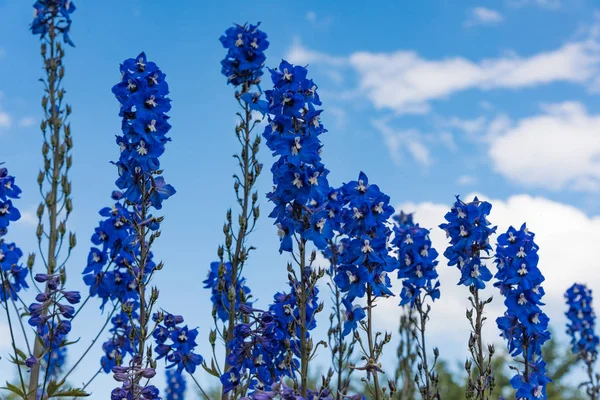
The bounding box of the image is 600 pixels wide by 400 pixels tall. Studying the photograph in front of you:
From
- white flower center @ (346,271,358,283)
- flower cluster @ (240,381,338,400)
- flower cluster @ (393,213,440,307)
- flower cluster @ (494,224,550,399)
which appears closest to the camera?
flower cluster @ (240,381,338,400)

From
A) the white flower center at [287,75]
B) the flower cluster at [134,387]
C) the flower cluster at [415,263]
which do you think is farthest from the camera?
the flower cluster at [415,263]

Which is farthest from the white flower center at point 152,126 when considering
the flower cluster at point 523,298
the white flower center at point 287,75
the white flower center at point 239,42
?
the flower cluster at point 523,298

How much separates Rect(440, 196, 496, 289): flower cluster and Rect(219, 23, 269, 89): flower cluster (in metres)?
2.27

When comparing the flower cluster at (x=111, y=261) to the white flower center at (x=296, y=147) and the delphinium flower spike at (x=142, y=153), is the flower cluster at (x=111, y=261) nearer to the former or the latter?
the delphinium flower spike at (x=142, y=153)

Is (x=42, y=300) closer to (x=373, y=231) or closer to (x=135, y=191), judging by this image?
(x=135, y=191)

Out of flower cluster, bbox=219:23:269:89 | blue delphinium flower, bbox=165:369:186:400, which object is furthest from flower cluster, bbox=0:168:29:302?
blue delphinium flower, bbox=165:369:186:400

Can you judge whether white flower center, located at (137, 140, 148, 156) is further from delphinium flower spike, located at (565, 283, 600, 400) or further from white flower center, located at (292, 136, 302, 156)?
delphinium flower spike, located at (565, 283, 600, 400)

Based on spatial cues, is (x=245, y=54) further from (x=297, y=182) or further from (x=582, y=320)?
(x=582, y=320)

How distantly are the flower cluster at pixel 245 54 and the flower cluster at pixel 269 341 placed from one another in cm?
238

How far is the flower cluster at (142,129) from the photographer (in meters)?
4.88

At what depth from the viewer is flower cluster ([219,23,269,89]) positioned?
21.3 ft

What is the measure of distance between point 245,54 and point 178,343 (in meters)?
2.69

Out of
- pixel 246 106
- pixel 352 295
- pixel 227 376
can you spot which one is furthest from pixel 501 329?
pixel 246 106

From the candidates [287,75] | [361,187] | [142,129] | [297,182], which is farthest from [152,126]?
[361,187]
